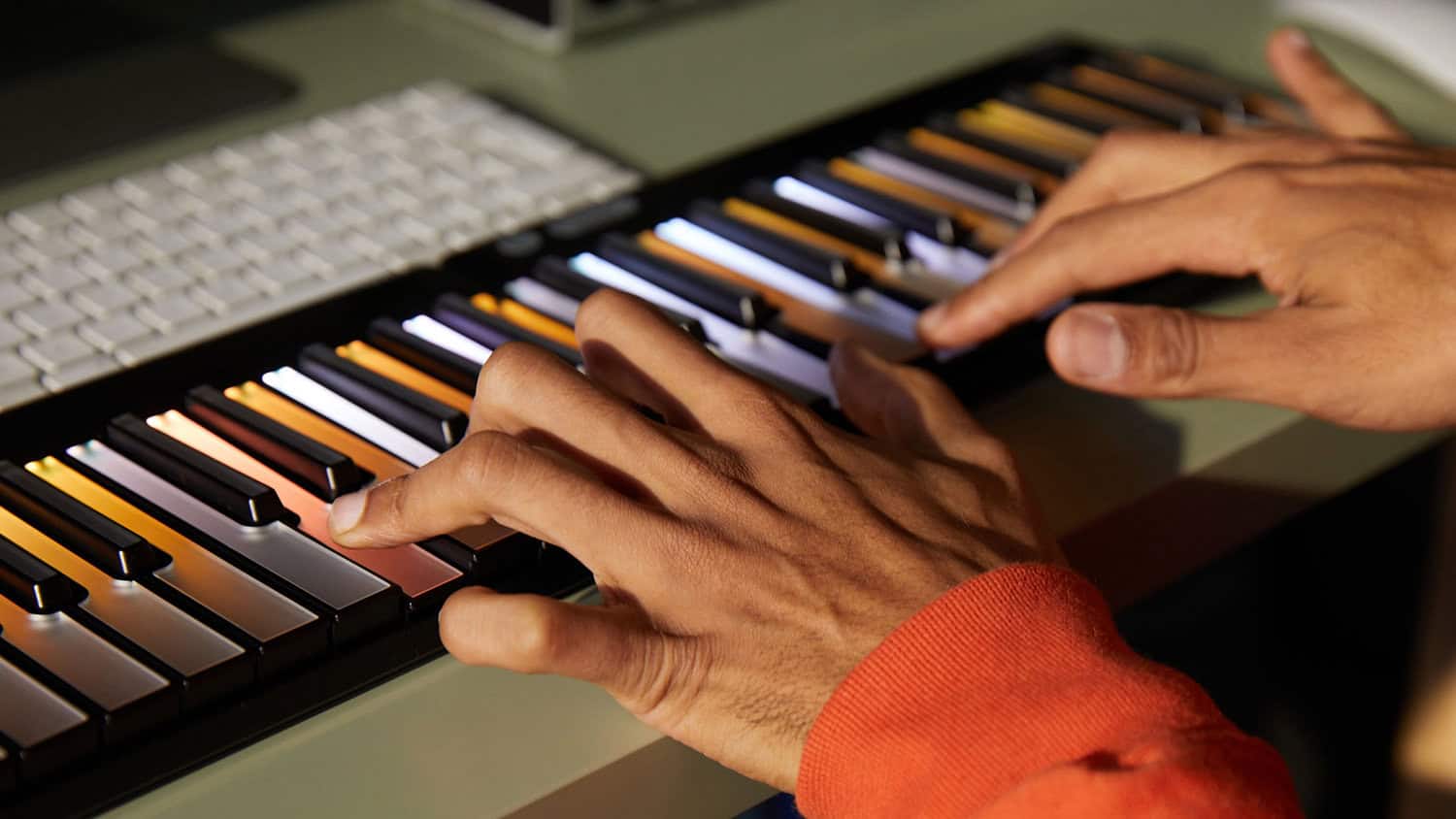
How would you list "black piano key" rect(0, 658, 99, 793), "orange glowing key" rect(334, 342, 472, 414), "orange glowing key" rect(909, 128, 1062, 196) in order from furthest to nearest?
"orange glowing key" rect(909, 128, 1062, 196) → "orange glowing key" rect(334, 342, 472, 414) → "black piano key" rect(0, 658, 99, 793)

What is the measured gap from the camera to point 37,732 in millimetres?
542

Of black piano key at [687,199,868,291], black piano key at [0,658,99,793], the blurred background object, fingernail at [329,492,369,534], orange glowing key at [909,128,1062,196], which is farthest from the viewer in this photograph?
the blurred background object

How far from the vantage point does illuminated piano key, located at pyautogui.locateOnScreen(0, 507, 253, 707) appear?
0.57m

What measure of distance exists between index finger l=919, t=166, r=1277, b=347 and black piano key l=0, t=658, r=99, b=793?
0.45 m

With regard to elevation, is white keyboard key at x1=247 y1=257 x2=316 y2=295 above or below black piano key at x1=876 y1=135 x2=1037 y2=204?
below

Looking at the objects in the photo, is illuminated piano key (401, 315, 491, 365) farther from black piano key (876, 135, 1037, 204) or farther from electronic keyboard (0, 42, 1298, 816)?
black piano key (876, 135, 1037, 204)

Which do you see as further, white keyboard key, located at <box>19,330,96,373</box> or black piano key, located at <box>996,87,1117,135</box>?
black piano key, located at <box>996,87,1117,135</box>

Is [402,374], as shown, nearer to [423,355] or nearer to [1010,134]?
[423,355]

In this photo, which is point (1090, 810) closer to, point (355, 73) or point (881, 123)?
point (881, 123)

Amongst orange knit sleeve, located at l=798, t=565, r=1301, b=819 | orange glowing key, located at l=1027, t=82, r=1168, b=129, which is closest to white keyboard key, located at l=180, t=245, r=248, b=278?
orange knit sleeve, located at l=798, t=565, r=1301, b=819

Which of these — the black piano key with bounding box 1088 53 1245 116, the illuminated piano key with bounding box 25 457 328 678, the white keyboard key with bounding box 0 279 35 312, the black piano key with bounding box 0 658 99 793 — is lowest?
the black piano key with bounding box 0 658 99 793

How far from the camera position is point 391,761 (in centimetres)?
60

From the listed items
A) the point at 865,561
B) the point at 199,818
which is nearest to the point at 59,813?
the point at 199,818

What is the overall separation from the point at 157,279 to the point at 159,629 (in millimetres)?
291
